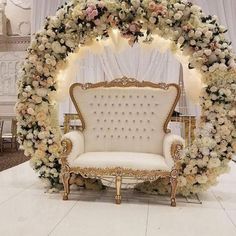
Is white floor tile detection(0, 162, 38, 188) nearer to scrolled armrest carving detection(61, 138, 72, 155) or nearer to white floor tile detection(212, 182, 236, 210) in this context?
scrolled armrest carving detection(61, 138, 72, 155)

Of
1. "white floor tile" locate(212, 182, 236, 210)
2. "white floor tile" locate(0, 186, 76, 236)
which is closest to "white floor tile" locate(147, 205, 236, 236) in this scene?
"white floor tile" locate(212, 182, 236, 210)

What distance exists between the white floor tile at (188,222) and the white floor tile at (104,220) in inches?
4.2

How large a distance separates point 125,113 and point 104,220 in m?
1.54

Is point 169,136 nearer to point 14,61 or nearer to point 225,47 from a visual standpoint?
point 225,47

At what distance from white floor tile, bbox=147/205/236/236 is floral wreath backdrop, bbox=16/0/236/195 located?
0.42 meters

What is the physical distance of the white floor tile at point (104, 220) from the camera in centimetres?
287

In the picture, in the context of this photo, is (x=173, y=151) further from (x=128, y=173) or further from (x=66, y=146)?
(x=66, y=146)

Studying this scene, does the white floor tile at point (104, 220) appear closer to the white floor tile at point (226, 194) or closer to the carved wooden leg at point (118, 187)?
the carved wooden leg at point (118, 187)

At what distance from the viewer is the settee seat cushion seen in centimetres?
363

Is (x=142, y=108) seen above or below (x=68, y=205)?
above

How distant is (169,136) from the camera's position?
3945 mm

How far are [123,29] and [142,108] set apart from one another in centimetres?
98

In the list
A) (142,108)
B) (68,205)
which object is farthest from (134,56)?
(68,205)

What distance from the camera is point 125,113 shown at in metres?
4.35
